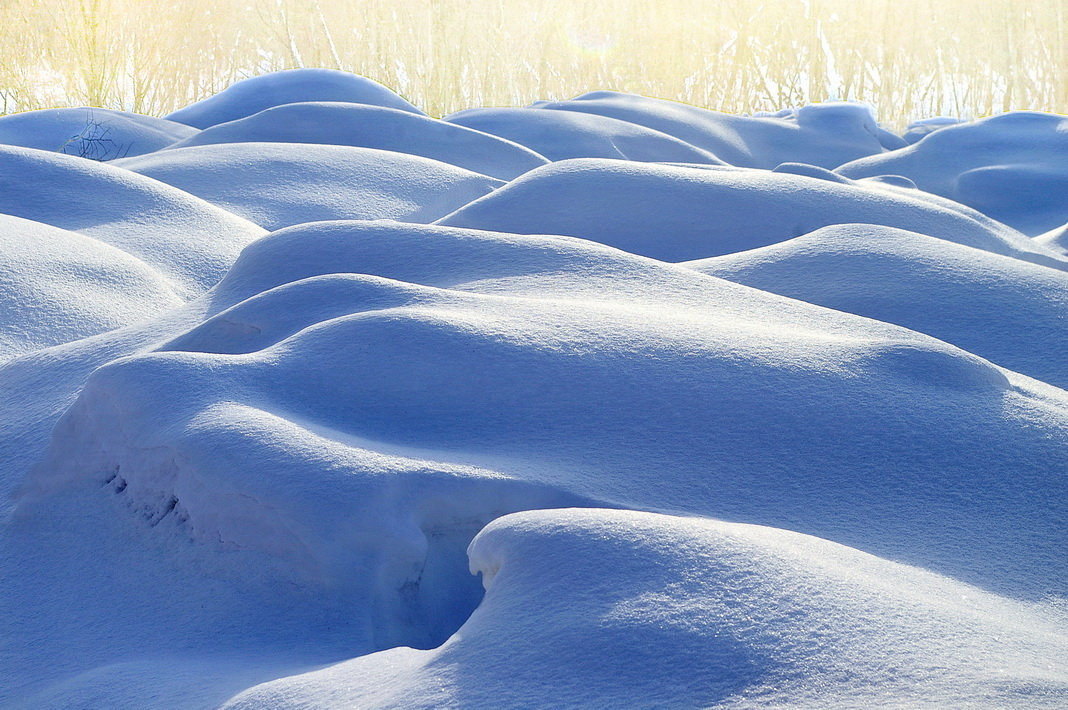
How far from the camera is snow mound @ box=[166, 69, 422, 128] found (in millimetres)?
3631

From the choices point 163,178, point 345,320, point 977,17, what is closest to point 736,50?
point 977,17

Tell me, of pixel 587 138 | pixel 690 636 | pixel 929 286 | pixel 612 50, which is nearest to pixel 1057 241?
pixel 929 286

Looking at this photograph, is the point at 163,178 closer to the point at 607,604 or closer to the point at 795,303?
the point at 795,303

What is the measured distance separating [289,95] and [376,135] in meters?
0.73

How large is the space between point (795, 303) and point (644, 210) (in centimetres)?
56

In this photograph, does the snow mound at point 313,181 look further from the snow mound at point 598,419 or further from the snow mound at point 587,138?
A: the snow mound at point 598,419

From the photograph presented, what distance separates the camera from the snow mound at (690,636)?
635 millimetres

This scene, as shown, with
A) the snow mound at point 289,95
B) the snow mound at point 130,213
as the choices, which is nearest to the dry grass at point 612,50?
the snow mound at point 289,95

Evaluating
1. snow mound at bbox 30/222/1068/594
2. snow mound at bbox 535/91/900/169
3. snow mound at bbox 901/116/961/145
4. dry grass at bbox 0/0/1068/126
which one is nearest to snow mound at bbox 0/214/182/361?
snow mound at bbox 30/222/1068/594

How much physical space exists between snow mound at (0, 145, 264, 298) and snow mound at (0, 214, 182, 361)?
A: 99 millimetres

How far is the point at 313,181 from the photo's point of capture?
2.45 meters

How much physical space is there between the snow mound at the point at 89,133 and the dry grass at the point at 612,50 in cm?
175

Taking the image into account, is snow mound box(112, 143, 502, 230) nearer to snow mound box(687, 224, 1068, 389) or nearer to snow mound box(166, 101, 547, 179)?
snow mound box(166, 101, 547, 179)

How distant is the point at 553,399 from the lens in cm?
102
